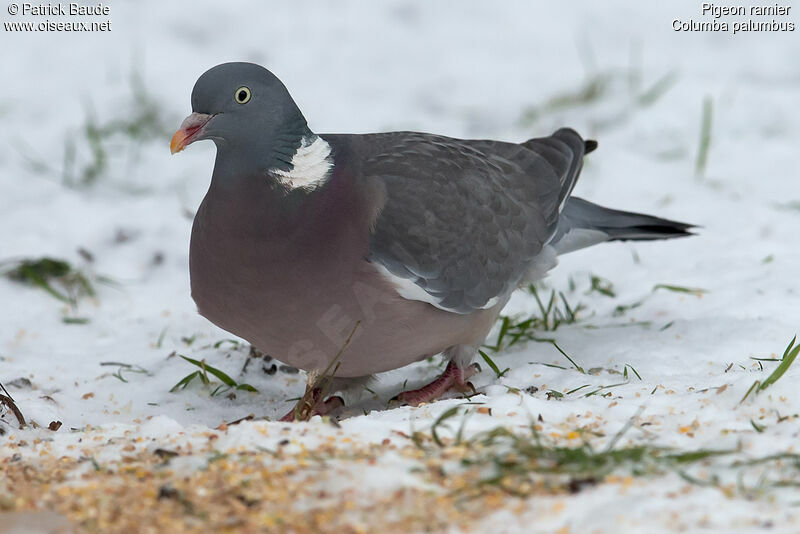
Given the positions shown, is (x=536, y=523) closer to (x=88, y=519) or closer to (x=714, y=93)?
(x=88, y=519)

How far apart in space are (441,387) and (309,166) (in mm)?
1009

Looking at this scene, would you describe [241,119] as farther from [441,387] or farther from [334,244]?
[441,387]

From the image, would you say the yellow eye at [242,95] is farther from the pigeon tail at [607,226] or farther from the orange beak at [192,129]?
the pigeon tail at [607,226]

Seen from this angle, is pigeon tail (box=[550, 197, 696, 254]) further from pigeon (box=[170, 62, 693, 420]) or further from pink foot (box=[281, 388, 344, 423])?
pink foot (box=[281, 388, 344, 423])

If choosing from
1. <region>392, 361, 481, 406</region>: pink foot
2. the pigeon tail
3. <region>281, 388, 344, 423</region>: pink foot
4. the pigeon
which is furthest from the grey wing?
<region>281, 388, 344, 423</region>: pink foot

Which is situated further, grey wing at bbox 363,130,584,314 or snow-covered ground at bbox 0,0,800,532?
grey wing at bbox 363,130,584,314

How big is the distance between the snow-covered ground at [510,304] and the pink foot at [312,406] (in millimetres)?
84

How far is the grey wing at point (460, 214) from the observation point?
3633 millimetres

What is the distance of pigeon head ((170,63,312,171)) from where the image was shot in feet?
11.4

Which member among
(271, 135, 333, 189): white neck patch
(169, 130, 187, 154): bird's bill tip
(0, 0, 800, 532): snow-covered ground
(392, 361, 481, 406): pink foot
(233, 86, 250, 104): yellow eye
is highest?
(233, 86, 250, 104): yellow eye

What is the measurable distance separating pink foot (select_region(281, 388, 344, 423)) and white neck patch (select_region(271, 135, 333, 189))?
27.7 inches

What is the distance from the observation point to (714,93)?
7195 millimetres

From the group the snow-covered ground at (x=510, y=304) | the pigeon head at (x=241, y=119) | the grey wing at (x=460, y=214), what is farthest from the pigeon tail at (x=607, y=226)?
the pigeon head at (x=241, y=119)

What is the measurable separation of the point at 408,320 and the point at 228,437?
1.02 metres
